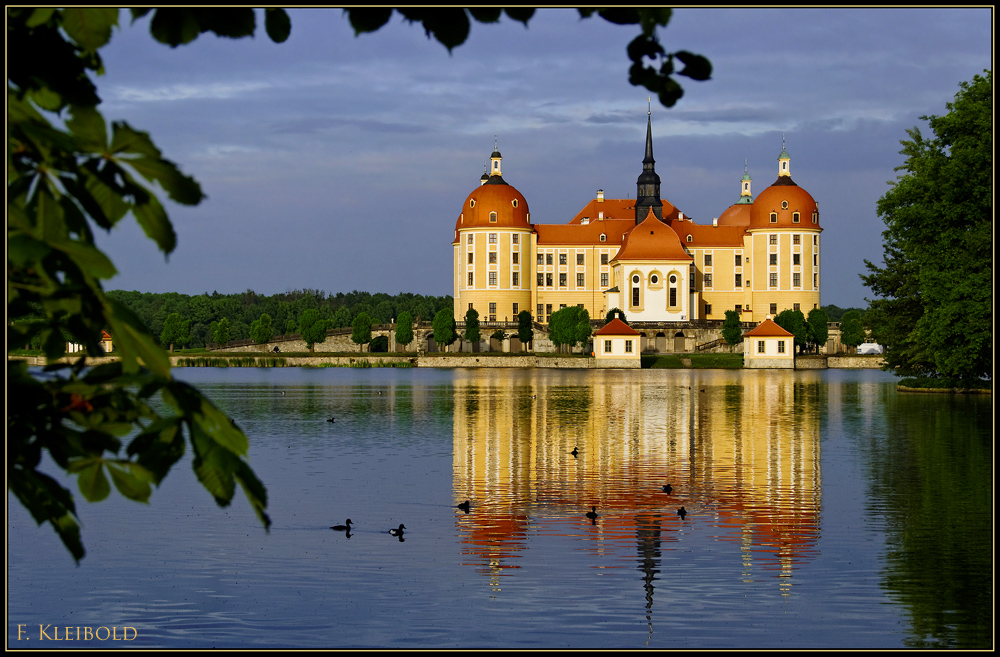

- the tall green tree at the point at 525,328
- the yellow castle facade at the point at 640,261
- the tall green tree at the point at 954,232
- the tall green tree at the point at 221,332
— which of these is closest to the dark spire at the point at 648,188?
the yellow castle facade at the point at 640,261

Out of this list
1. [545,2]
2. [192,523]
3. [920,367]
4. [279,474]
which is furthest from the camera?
[920,367]

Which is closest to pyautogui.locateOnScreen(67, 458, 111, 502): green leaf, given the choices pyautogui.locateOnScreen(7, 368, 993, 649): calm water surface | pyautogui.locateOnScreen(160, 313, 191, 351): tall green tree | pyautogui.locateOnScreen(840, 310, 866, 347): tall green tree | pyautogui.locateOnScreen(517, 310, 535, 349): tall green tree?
pyautogui.locateOnScreen(7, 368, 993, 649): calm water surface

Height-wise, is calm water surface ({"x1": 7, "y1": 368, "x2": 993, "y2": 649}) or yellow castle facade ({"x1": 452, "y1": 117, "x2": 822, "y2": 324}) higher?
yellow castle facade ({"x1": 452, "y1": 117, "x2": 822, "y2": 324})

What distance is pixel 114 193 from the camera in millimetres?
2414

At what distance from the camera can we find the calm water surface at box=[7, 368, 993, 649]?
9.12m

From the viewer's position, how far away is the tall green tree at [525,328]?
83375 mm

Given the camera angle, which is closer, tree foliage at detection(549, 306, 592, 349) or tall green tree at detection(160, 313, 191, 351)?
tree foliage at detection(549, 306, 592, 349)

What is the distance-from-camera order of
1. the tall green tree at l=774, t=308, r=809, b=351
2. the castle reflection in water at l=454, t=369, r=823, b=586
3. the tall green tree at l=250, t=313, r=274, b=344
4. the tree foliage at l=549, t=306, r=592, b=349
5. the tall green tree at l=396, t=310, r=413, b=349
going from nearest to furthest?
1. the castle reflection in water at l=454, t=369, r=823, b=586
2. the tree foliage at l=549, t=306, r=592, b=349
3. the tall green tree at l=774, t=308, r=809, b=351
4. the tall green tree at l=396, t=310, r=413, b=349
5. the tall green tree at l=250, t=313, r=274, b=344

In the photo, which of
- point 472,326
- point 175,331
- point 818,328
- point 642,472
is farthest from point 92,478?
point 175,331

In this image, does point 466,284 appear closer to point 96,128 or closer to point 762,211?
point 762,211

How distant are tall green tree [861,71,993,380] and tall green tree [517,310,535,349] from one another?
4574 cm

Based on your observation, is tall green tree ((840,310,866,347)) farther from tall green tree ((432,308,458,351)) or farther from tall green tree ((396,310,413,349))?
tall green tree ((396,310,413,349))

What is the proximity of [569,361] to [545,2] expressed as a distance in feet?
235

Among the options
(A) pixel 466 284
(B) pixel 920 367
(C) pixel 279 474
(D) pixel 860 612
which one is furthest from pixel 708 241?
(D) pixel 860 612
